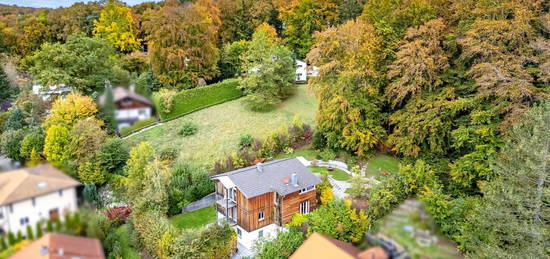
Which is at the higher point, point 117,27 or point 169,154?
point 117,27

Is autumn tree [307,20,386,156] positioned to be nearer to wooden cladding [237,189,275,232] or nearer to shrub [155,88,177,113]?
wooden cladding [237,189,275,232]

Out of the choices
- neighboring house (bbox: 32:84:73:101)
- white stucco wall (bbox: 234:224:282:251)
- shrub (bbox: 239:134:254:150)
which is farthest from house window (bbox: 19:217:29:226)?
→ shrub (bbox: 239:134:254:150)

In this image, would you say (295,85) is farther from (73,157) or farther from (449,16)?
(73,157)

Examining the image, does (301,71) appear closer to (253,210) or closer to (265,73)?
(265,73)

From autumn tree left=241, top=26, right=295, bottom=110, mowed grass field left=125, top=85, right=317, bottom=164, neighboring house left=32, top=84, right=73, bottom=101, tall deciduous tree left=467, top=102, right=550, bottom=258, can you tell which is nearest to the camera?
neighboring house left=32, top=84, right=73, bottom=101

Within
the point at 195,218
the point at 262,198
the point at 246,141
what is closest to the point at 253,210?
the point at 262,198

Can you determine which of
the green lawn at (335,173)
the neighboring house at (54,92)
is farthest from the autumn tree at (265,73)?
the neighboring house at (54,92)
